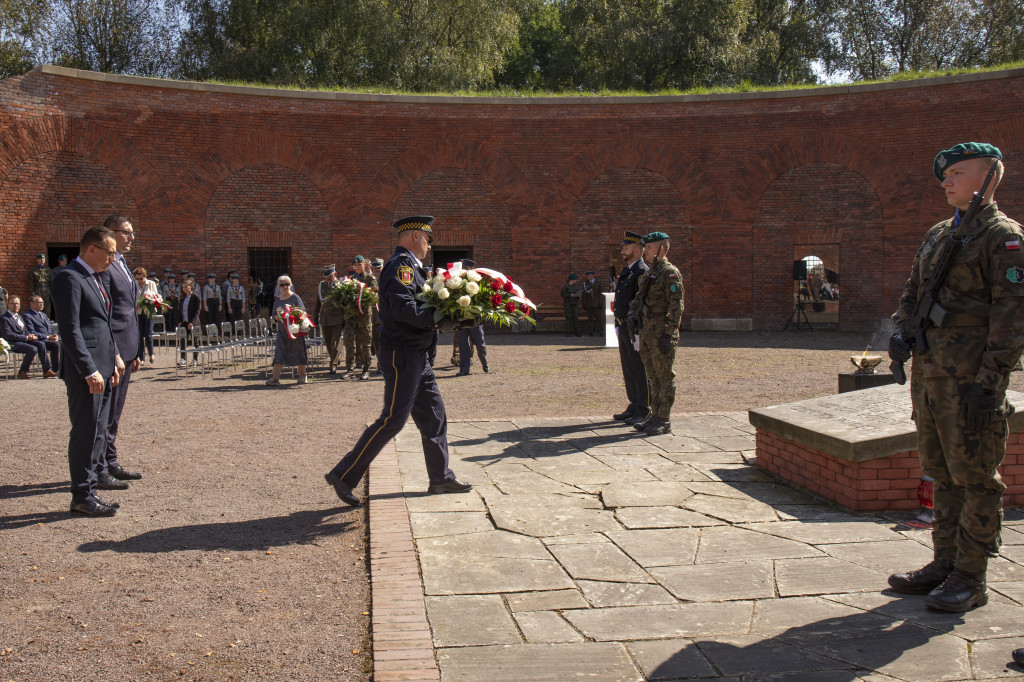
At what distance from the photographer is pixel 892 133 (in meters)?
21.4

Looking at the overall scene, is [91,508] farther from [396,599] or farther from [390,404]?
[396,599]

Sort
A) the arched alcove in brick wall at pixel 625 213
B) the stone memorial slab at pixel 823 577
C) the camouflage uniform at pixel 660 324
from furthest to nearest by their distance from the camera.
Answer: the arched alcove in brick wall at pixel 625 213 → the camouflage uniform at pixel 660 324 → the stone memorial slab at pixel 823 577

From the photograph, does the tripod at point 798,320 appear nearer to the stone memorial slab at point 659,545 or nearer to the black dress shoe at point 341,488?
the stone memorial slab at point 659,545

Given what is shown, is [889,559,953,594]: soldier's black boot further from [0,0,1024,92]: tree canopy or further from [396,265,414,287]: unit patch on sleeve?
[0,0,1024,92]: tree canopy

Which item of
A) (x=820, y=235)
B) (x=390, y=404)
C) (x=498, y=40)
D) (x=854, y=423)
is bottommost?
(x=854, y=423)

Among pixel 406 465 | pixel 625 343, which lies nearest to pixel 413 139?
pixel 625 343

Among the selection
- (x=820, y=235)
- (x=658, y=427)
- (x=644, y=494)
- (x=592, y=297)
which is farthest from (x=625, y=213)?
(x=644, y=494)

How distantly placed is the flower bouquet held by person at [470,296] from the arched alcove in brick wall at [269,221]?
16.6 m

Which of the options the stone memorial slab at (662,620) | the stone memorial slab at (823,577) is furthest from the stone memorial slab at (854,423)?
the stone memorial slab at (662,620)

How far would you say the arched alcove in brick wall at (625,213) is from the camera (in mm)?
22578

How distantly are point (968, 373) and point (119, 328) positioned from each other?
5.61 meters

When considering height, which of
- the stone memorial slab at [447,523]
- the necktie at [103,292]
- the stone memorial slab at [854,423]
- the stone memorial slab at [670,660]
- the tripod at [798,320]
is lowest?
the stone memorial slab at [670,660]

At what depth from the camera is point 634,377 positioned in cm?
884

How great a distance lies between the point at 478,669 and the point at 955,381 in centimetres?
246
